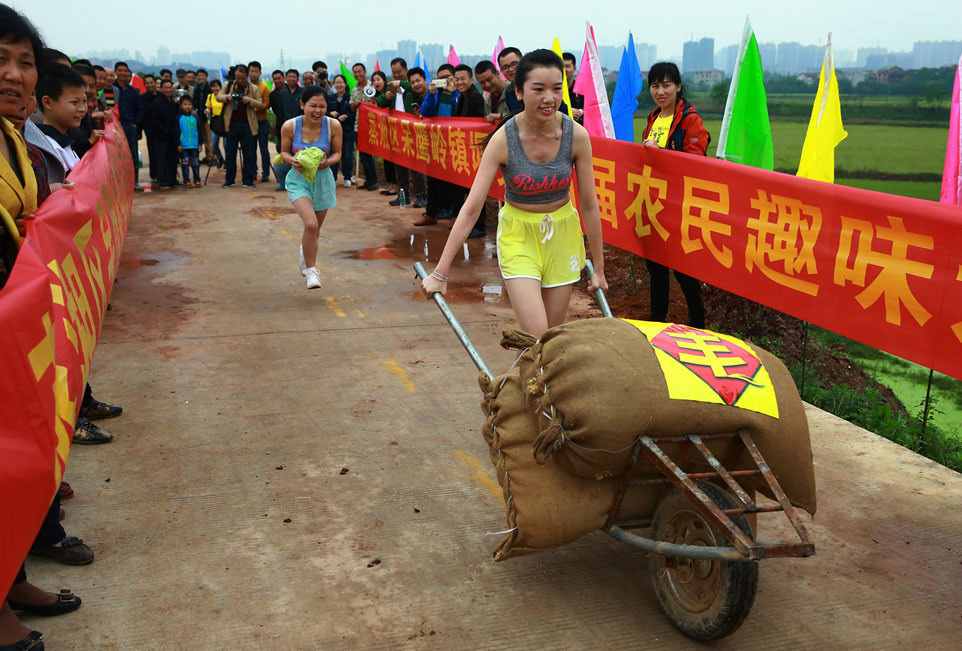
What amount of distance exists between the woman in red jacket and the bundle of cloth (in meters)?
3.12

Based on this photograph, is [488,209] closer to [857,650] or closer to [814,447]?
[814,447]

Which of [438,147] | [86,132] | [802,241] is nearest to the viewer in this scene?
[802,241]

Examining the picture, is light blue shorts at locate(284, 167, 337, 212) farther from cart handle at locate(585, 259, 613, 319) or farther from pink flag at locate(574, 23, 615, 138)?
cart handle at locate(585, 259, 613, 319)

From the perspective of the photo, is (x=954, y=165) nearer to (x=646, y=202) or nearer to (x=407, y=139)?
(x=646, y=202)

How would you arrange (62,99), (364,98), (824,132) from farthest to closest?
(364,98) < (824,132) < (62,99)

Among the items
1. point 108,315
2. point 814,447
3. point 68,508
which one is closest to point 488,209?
point 108,315

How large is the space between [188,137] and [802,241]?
12126 millimetres

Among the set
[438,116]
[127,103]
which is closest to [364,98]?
[438,116]

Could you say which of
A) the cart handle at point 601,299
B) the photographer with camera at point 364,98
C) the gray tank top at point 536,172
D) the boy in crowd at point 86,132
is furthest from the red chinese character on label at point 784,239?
the photographer with camera at point 364,98

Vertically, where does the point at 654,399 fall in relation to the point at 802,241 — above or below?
below

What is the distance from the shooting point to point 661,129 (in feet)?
20.7

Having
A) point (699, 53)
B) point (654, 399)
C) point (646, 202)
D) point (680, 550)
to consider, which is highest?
point (699, 53)

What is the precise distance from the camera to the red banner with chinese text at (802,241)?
4.01 meters

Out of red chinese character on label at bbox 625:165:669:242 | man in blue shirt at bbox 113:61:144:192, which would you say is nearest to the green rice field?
red chinese character on label at bbox 625:165:669:242
